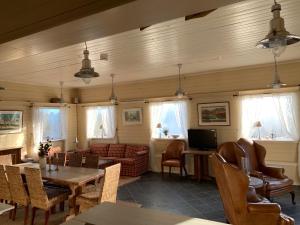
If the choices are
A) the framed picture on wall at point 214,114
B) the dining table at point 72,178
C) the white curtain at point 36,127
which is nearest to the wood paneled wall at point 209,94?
the framed picture on wall at point 214,114

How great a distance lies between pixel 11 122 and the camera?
6285 millimetres

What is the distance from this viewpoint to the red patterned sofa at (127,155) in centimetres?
646

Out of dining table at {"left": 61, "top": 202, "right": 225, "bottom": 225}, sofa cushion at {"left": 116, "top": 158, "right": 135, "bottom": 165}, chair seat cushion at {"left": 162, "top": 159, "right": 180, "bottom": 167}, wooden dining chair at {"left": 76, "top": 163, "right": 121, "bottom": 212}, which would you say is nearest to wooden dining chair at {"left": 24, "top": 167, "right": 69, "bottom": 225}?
wooden dining chair at {"left": 76, "top": 163, "right": 121, "bottom": 212}

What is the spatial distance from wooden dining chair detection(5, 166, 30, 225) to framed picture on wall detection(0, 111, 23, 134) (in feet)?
9.30

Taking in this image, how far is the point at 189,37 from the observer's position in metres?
3.30

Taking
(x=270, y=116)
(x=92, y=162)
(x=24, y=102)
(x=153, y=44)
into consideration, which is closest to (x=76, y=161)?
A: (x=92, y=162)

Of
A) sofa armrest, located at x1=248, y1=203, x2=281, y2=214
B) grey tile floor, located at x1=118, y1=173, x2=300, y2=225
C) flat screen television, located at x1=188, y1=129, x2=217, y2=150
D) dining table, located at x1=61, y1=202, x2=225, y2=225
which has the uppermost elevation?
flat screen television, located at x1=188, y1=129, x2=217, y2=150

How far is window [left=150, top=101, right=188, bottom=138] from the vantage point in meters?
6.55

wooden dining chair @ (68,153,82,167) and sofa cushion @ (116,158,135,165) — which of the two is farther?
sofa cushion @ (116,158,135,165)

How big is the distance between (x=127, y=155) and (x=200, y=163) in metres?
2.13

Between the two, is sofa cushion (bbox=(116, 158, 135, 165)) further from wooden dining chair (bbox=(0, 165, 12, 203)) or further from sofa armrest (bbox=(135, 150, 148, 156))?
wooden dining chair (bbox=(0, 165, 12, 203))

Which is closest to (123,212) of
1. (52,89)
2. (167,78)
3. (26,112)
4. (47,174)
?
(47,174)

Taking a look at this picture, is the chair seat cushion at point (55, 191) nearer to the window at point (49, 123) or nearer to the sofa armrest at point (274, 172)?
the window at point (49, 123)

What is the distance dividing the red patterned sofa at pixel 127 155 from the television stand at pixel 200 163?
1.29 meters
